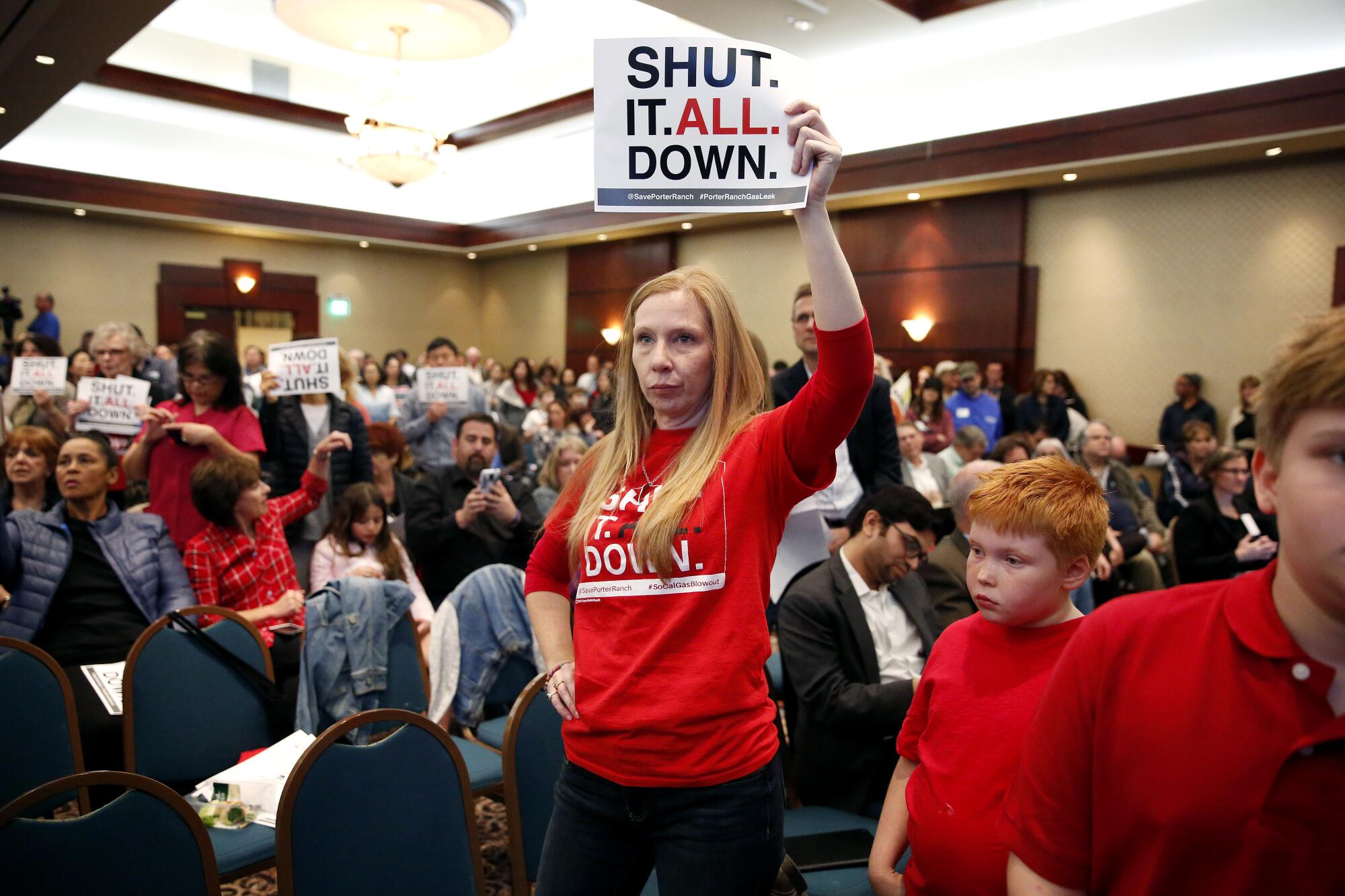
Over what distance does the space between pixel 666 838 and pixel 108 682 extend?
89.8 inches

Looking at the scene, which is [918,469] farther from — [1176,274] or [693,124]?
[1176,274]

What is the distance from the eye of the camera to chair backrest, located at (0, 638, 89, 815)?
88.0 inches

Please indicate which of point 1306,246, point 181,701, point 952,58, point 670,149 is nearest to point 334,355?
point 181,701

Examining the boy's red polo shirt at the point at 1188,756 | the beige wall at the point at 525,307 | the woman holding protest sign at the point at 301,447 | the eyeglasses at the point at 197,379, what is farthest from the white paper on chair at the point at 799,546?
the beige wall at the point at 525,307

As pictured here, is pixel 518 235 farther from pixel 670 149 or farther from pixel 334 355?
pixel 670 149

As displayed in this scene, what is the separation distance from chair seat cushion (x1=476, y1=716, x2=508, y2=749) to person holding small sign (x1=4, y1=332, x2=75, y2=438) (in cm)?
364

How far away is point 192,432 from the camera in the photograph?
11.1 ft

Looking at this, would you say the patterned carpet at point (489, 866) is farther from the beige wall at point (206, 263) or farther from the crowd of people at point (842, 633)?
the beige wall at point (206, 263)

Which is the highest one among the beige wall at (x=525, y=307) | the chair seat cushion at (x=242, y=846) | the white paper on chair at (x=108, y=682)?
the beige wall at (x=525, y=307)

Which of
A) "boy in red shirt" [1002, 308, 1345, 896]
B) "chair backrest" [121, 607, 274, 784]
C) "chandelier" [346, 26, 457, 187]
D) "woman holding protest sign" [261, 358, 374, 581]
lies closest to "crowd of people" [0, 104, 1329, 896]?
"boy in red shirt" [1002, 308, 1345, 896]

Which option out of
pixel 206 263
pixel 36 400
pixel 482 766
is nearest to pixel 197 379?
pixel 482 766

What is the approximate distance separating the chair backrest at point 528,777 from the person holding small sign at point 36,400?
172 inches

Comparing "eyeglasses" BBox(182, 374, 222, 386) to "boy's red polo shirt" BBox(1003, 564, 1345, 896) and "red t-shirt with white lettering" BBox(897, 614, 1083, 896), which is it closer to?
"red t-shirt with white lettering" BBox(897, 614, 1083, 896)

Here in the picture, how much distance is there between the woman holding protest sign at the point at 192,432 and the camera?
3.42 meters
